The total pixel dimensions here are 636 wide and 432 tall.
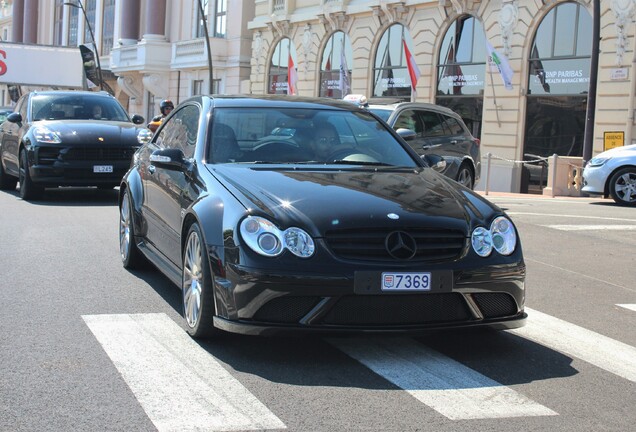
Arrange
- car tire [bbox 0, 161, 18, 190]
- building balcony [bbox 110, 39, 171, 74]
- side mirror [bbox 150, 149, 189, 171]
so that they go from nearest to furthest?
side mirror [bbox 150, 149, 189, 171]
car tire [bbox 0, 161, 18, 190]
building balcony [bbox 110, 39, 171, 74]

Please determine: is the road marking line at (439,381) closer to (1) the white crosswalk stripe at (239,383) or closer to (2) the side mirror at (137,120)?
(1) the white crosswalk stripe at (239,383)

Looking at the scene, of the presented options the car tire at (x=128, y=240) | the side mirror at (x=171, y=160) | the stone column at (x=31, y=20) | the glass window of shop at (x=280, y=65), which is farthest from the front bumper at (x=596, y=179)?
the stone column at (x=31, y=20)

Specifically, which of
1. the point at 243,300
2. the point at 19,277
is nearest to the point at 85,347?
the point at 243,300

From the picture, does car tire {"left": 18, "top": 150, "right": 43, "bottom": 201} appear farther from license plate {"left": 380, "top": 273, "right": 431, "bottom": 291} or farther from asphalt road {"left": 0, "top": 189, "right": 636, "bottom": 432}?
license plate {"left": 380, "top": 273, "right": 431, "bottom": 291}

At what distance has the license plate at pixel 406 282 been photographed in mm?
5078

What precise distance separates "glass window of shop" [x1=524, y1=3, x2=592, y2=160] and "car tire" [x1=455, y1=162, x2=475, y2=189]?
476 inches

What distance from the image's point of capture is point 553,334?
6.23 metres

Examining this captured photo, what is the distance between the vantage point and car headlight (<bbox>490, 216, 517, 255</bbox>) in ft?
18.1

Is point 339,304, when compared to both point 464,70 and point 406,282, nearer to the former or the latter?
point 406,282

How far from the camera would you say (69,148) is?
14.0m

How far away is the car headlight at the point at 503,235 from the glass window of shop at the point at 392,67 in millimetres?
29166

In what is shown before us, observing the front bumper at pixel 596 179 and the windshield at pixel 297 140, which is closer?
the windshield at pixel 297 140

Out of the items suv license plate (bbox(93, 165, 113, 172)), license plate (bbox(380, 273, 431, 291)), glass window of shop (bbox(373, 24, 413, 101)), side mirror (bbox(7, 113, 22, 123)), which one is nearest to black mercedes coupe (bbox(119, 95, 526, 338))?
license plate (bbox(380, 273, 431, 291))

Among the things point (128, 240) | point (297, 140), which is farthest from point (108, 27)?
point (297, 140)
